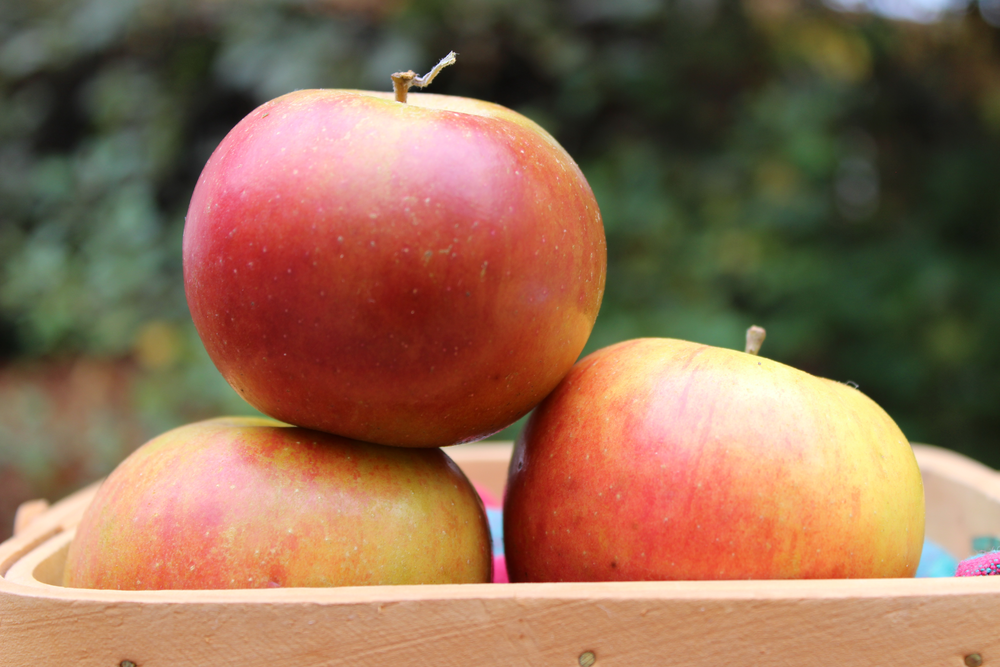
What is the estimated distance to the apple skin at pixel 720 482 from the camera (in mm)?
745

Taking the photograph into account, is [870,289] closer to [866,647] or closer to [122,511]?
[866,647]

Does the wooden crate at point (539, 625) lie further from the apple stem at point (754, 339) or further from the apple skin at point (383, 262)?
the apple stem at point (754, 339)

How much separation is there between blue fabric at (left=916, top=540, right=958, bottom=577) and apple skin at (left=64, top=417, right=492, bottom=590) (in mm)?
621

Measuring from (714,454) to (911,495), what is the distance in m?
0.22

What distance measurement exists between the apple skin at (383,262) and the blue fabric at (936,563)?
619 millimetres

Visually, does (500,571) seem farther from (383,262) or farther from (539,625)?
(383,262)

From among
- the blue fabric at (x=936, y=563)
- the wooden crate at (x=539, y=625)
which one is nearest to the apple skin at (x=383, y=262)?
the wooden crate at (x=539, y=625)

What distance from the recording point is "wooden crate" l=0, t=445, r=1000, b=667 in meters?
0.66

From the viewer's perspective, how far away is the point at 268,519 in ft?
2.46

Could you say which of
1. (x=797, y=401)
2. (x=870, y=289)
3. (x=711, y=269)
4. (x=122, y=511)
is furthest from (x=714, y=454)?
(x=870, y=289)

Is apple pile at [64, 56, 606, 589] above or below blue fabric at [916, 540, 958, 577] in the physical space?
above

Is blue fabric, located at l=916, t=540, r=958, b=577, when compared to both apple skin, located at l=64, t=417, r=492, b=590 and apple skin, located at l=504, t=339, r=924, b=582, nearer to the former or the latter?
apple skin, located at l=504, t=339, r=924, b=582

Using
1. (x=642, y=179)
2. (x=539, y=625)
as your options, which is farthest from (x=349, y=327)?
(x=642, y=179)

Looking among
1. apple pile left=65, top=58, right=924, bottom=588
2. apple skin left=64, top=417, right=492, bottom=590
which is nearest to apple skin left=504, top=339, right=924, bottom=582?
apple pile left=65, top=58, right=924, bottom=588
